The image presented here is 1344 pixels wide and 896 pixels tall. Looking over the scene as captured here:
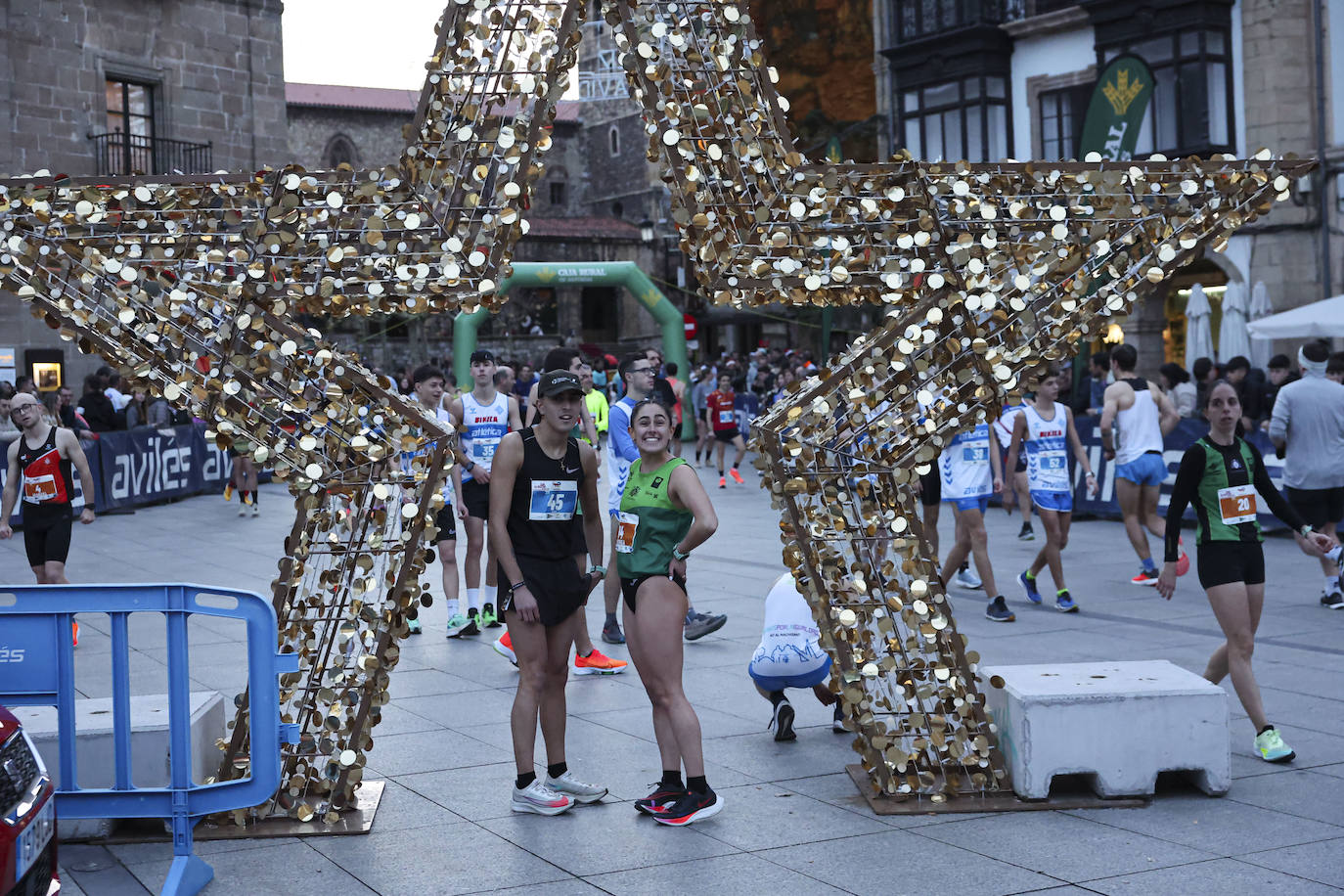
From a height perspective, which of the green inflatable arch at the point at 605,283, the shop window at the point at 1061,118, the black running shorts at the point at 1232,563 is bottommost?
the black running shorts at the point at 1232,563

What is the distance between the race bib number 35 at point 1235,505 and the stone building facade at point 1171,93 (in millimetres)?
18321

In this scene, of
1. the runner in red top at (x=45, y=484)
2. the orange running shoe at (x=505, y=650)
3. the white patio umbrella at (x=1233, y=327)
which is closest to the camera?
the orange running shoe at (x=505, y=650)

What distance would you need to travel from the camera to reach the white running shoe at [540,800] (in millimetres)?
5812

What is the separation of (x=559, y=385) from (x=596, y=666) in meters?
3.19

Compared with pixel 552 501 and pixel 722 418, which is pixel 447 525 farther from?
pixel 722 418

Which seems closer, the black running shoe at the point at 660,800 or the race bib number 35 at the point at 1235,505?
the black running shoe at the point at 660,800

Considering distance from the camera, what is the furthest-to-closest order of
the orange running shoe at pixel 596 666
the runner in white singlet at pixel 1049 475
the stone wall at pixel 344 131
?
1. the stone wall at pixel 344 131
2. the runner in white singlet at pixel 1049 475
3. the orange running shoe at pixel 596 666

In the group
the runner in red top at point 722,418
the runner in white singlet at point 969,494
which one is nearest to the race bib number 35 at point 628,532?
the runner in white singlet at point 969,494

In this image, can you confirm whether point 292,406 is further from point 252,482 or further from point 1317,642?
point 252,482

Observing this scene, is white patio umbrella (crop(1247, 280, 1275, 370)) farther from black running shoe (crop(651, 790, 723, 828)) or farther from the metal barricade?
the metal barricade

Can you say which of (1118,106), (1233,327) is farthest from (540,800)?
(1118,106)

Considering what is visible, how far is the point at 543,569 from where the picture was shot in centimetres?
598

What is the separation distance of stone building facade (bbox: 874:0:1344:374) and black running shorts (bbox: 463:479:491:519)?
1721 centimetres

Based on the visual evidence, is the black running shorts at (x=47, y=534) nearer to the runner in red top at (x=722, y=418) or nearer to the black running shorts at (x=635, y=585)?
the black running shorts at (x=635, y=585)
